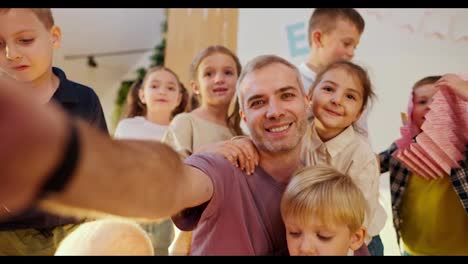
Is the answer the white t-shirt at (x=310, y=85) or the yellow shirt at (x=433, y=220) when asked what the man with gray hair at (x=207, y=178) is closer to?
the white t-shirt at (x=310, y=85)

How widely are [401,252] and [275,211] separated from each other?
630 mm

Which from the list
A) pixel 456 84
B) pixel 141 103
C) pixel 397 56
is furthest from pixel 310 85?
pixel 397 56

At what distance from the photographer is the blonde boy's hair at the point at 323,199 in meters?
0.99

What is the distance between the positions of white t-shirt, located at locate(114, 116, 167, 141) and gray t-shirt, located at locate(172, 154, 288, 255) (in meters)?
1.00

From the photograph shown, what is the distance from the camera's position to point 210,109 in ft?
5.01

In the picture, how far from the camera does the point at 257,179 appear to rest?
40.3 inches

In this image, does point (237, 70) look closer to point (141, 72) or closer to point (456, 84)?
point (456, 84)

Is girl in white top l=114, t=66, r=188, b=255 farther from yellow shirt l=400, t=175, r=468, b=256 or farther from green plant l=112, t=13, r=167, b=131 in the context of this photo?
green plant l=112, t=13, r=167, b=131

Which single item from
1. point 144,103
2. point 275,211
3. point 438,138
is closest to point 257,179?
point 275,211

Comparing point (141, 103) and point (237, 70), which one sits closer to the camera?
point (237, 70)

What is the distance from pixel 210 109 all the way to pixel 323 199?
599 millimetres

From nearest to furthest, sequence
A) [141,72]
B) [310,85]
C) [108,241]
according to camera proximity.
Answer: [108,241], [310,85], [141,72]

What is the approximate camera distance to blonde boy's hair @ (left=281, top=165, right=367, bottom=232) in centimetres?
99

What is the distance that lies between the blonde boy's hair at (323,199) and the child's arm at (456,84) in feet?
1.45
